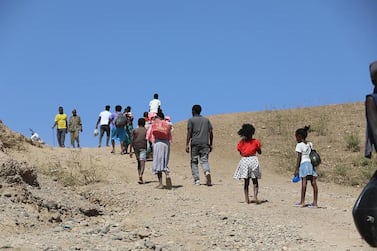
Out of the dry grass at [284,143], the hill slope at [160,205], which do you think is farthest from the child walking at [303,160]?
the dry grass at [284,143]

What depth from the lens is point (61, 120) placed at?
20.2 m

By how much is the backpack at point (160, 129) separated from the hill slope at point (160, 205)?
3.67 feet

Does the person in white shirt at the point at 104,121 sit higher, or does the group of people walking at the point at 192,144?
the person in white shirt at the point at 104,121

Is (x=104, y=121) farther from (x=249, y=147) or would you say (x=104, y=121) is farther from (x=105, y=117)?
(x=249, y=147)

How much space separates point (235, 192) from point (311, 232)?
4272mm

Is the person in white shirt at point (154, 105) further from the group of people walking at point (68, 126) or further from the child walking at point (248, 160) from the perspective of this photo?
the child walking at point (248, 160)

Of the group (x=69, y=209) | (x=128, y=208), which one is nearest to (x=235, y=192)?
(x=128, y=208)

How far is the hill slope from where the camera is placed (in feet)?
27.4

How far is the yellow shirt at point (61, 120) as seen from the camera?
2017 centimetres

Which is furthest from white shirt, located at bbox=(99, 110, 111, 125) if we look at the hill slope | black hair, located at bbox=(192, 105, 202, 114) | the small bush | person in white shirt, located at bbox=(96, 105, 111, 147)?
the small bush

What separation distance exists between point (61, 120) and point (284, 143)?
24.5ft

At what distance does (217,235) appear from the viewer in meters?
8.70

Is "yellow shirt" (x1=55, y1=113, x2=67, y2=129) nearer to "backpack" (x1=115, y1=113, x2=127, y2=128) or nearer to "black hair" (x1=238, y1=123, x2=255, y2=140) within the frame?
"backpack" (x1=115, y1=113, x2=127, y2=128)

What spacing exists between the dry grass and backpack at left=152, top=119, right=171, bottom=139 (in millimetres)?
2429
